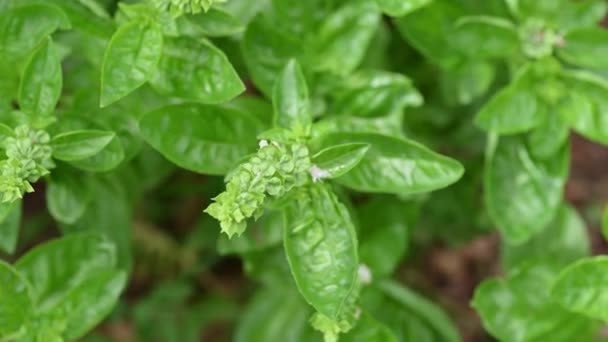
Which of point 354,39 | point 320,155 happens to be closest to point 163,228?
point 354,39

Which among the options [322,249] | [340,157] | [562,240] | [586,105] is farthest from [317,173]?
[562,240]

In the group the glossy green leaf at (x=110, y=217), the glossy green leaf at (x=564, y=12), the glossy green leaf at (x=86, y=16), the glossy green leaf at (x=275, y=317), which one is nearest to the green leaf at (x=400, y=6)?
the glossy green leaf at (x=564, y=12)

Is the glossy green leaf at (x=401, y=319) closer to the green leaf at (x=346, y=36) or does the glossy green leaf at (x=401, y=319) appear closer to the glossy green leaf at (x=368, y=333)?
the glossy green leaf at (x=368, y=333)

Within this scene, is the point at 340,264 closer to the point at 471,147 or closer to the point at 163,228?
the point at 471,147

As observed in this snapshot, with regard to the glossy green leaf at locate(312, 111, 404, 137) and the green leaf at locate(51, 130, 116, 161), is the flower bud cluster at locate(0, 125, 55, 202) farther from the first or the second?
the glossy green leaf at locate(312, 111, 404, 137)

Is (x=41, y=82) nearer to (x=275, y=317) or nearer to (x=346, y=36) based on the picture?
(x=346, y=36)

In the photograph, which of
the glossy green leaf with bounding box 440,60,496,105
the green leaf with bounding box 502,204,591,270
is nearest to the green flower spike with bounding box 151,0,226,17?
the glossy green leaf with bounding box 440,60,496,105
